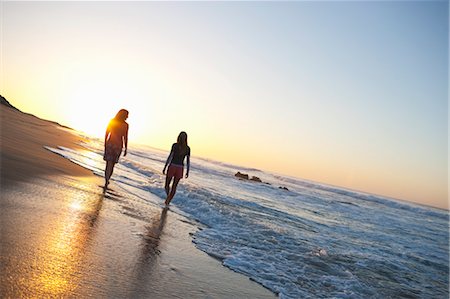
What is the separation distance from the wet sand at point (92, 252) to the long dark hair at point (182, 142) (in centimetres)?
252

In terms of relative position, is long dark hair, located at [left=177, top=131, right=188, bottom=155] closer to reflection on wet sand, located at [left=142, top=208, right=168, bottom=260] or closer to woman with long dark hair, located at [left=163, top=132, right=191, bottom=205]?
woman with long dark hair, located at [left=163, top=132, right=191, bottom=205]

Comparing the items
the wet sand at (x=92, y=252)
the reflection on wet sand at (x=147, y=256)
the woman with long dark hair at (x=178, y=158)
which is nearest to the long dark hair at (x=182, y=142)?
the woman with long dark hair at (x=178, y=158)

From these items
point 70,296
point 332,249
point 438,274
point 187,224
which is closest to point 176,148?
point 187,224

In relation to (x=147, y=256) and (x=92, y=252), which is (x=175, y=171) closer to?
(x=147, y=256)

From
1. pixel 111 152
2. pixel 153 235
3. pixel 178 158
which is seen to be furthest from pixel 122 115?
pixel 153 235

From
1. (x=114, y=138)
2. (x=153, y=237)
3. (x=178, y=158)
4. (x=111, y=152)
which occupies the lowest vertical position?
(x=153, y=237)

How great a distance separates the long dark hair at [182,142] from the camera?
8750 mm

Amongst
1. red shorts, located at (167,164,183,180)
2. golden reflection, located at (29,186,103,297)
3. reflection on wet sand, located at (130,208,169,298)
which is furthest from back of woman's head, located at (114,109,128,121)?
golden reflection, located at (29,186,103,297)

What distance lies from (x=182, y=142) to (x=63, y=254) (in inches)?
223

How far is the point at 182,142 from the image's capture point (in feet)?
28.9

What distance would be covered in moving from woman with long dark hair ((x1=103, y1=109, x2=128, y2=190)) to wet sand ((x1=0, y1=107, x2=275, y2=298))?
157cm

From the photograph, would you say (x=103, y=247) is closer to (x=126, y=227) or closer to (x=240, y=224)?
(x=126, y=227)

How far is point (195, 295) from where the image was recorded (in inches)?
133

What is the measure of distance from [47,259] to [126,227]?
6.76ft
